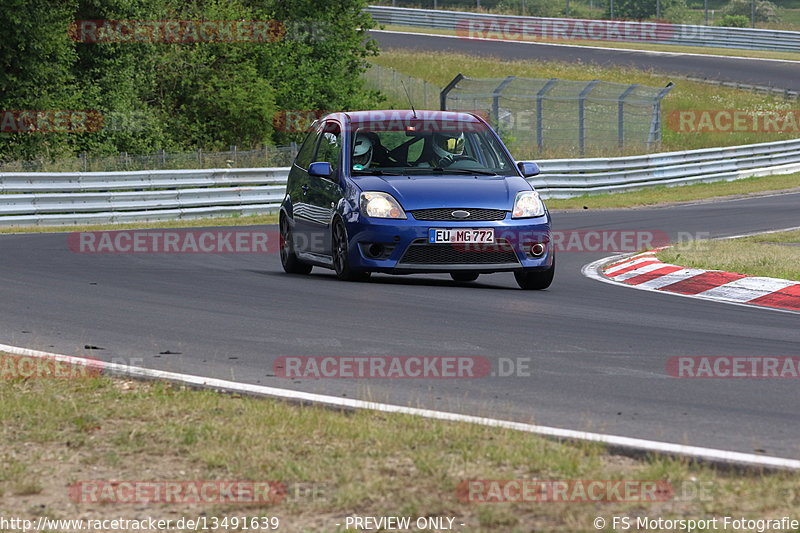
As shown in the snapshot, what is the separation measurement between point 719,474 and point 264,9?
37.4 metres

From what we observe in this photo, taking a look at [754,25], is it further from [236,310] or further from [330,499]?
[330,499]

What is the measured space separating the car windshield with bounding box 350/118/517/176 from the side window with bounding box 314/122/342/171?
21cm

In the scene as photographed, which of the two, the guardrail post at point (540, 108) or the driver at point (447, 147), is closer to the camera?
the driver at point (447, 147)

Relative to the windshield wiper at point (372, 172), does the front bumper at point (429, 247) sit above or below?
below

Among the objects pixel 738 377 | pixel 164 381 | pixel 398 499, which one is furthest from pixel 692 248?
pixel 398 499

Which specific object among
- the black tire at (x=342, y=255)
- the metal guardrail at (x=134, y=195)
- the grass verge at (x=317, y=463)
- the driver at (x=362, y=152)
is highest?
the driver at (x=362, y=152)

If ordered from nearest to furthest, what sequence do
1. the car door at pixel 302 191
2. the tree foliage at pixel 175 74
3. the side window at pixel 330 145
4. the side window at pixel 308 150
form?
the side window at pixel 330 145 → the car door at pixel 302 191 → the side window at pixel 308 150 → the tree foliage at pixel 175 74

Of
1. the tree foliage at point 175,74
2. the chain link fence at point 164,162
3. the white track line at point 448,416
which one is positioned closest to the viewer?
the white track line at point 448,416

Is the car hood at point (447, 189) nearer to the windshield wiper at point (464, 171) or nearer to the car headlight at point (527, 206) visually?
the car headlight at point (527, 206)

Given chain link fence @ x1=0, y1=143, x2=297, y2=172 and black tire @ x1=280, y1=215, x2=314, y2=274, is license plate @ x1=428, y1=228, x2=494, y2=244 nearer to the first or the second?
black tire @ x1=280, y1=215, x2=314, y2=274

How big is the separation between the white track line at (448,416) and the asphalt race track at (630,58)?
147 feet

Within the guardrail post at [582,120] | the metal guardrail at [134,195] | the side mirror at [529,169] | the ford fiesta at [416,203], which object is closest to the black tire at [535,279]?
the ford fiesta at [416,203]

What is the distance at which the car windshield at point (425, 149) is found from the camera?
12.2 metres

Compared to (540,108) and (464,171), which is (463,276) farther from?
(540,108)
